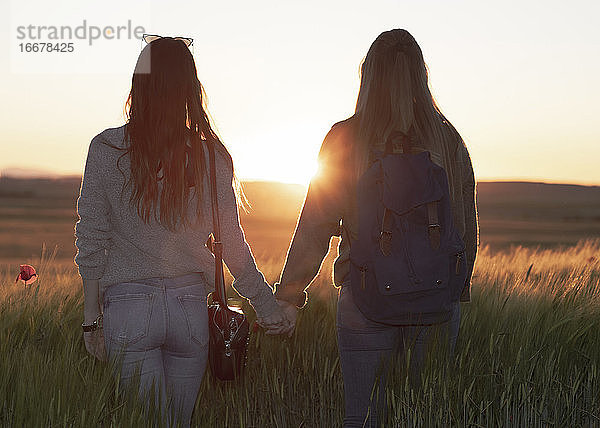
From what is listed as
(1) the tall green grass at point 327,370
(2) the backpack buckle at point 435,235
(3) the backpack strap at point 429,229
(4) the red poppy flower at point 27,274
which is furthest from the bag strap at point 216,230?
(4) the red poppy flower at point 27,274

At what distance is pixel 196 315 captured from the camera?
2.41 m

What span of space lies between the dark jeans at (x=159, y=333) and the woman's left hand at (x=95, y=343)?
0.67 feet

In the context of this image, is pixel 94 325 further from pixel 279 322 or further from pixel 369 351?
pixel 369 351

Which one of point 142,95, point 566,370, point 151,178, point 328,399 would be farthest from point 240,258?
point 566,370

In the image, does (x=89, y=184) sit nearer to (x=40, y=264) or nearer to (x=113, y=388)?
(x=113, y=388)

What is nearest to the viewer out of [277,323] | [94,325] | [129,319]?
[129,319]

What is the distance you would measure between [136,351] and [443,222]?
118cm

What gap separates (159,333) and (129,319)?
0.11 meters

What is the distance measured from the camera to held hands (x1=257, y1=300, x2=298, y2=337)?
2.85 meters

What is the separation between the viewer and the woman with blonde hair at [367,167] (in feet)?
8.11

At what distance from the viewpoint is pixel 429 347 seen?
8.27 feet

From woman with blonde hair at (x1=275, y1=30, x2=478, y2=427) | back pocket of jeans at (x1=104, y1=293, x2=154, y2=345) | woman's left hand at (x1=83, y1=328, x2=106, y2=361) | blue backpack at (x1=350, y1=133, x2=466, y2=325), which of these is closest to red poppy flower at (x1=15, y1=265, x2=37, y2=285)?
woman's left hand at (x1=83, y1=328, x2=106, y2=361)

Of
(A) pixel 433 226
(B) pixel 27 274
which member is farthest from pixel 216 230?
(B) pixel 27 274

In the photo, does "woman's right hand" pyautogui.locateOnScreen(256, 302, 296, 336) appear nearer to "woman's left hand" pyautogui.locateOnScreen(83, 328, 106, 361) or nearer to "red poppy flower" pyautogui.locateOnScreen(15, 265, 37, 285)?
"woman's left hand" pyautogui.locateOnScreen(83, 328, 106, 361)
